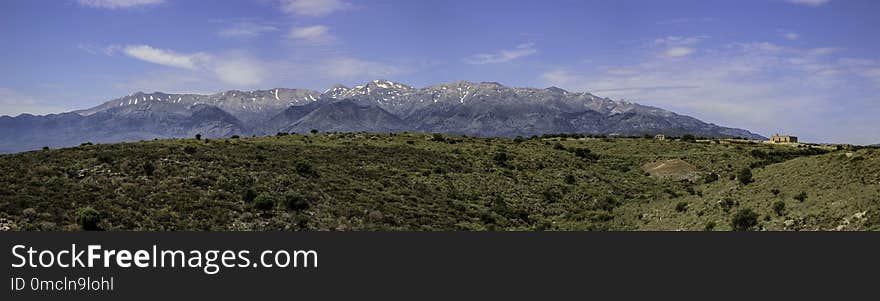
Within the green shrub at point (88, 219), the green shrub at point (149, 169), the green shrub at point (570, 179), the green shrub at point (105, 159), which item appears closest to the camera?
the green shrub at point (88, 219)

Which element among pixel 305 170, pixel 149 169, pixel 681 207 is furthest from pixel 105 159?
pixel 681 207

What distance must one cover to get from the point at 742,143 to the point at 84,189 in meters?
105

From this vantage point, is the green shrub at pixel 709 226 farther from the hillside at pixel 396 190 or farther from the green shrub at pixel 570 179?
the green shrub at pixel 570 179

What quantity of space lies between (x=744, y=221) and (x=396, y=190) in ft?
103

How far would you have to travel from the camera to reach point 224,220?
4653cm

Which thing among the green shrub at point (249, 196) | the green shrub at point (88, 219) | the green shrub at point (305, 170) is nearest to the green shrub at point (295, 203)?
the green shrub at point (249, 196)

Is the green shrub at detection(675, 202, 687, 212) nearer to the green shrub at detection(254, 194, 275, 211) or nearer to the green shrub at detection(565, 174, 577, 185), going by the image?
the green shrub at detection(565, 174, 577, 185)

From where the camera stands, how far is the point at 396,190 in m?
63.6

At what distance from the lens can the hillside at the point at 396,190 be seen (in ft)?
147

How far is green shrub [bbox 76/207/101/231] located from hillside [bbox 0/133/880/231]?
10 cm

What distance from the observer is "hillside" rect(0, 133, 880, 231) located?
44.9 metres

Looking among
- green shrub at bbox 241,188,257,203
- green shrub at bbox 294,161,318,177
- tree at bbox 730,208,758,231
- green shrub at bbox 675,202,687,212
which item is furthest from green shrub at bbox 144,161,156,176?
tree at bbox 730,208,758,231

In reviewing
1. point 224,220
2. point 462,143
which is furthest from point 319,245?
point 462,143

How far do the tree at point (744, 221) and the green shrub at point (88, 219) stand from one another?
42.8 m
